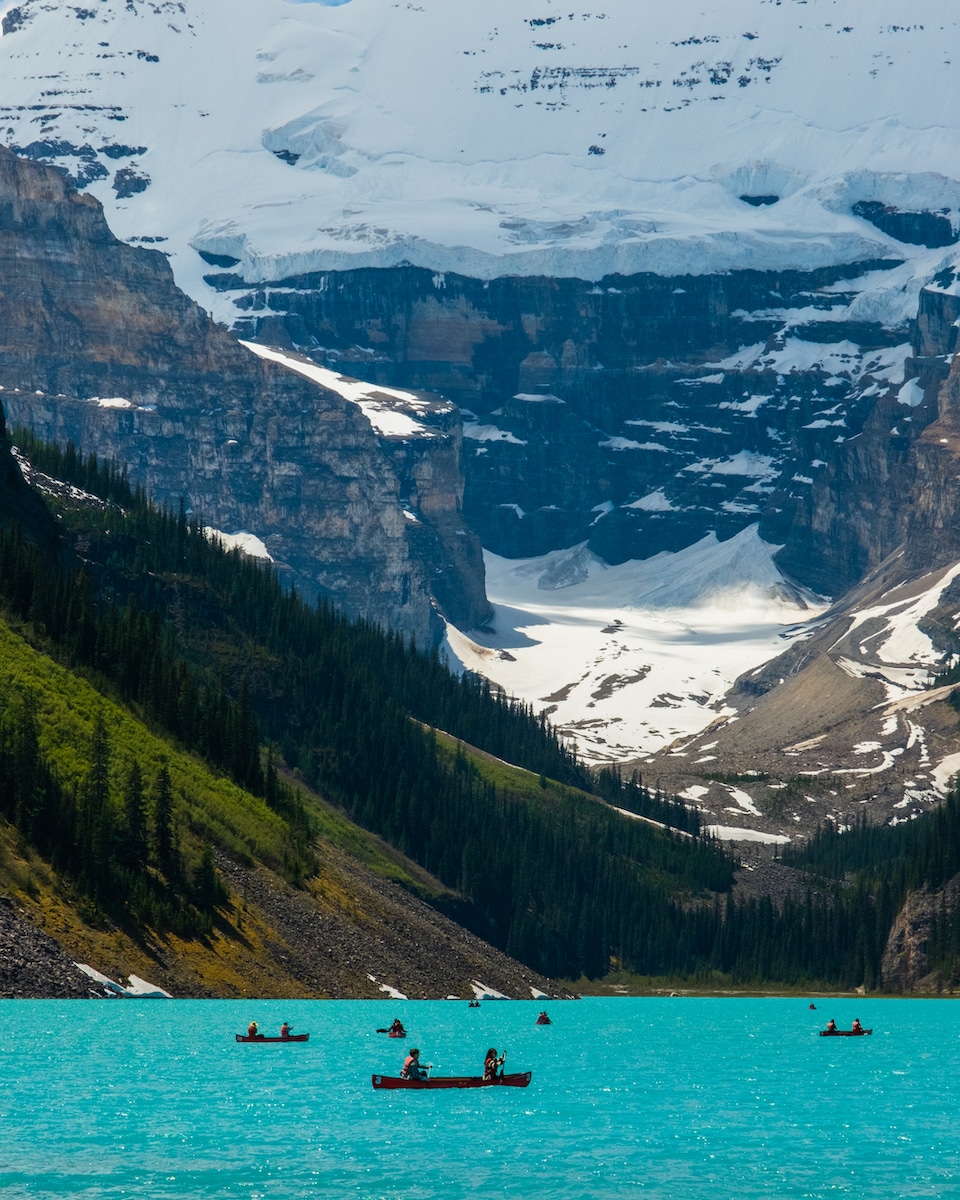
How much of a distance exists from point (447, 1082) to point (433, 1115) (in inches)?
206

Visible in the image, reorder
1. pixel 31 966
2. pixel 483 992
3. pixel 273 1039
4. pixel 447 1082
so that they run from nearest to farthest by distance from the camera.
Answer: pixel 447 1082 → pixel 31 966 → pixel 273 1039 → pixel 483 992

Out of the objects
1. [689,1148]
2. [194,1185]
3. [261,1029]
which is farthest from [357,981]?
[194,1185]

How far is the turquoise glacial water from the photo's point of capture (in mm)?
89688

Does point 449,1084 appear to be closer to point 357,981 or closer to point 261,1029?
point 261,1029

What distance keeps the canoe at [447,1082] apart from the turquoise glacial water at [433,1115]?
798 millimetres

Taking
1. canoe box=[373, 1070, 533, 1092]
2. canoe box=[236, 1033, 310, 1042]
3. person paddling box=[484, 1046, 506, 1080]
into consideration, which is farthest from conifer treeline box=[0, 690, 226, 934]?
person paddling box=[484, 1046, 506, 1080]

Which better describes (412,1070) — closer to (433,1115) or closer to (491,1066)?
(491,1066)

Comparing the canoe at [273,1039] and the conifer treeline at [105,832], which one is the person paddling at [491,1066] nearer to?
the canoe at [273,1039]

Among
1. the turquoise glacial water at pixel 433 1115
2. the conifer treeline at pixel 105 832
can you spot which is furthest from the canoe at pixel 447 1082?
the conifer treeline at pixel 105 832

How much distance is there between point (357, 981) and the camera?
164 m

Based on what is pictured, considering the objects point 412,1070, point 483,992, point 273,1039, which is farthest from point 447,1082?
point 483,992

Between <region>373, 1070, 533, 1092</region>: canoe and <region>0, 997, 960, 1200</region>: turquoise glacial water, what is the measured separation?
80 centimetres

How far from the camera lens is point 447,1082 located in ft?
372

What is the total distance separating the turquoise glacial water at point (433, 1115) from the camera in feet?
294
